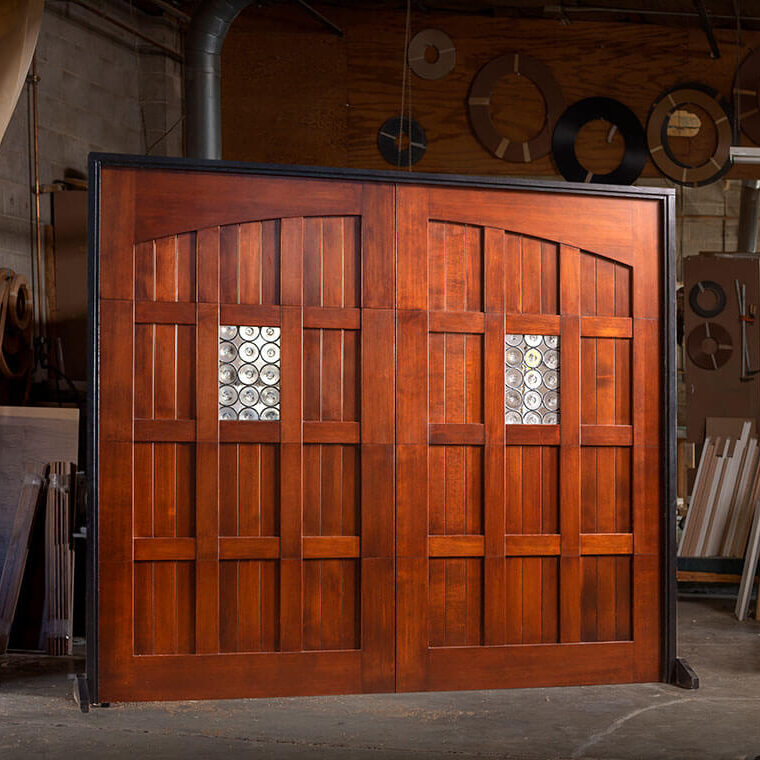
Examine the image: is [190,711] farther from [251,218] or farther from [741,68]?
[741,68]

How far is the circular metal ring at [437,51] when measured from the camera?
7.87m

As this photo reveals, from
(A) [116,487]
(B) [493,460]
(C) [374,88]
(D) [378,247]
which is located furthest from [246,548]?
A: (C) [374,88]

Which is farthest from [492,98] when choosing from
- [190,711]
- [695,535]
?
[190,711]

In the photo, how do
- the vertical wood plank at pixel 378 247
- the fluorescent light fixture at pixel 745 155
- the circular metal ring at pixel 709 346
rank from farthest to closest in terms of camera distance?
1. the circular metal ring at pixel 709 346
2. the fluorescent light fixture at pixel 745 155
3. the vertical wood plank at pixel 378 247

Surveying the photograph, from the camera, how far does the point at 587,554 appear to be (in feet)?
15.6

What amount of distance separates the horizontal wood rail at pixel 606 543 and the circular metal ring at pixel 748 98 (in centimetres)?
441

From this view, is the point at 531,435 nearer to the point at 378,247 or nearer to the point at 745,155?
the point at 378,247

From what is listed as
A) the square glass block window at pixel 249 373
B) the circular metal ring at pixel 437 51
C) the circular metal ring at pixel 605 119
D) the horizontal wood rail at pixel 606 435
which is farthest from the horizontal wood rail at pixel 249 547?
the circular metal ring at pixel 437 51

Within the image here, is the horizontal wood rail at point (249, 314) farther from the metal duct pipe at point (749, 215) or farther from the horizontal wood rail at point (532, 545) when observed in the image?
the metal duct pipe at point (749, 215)

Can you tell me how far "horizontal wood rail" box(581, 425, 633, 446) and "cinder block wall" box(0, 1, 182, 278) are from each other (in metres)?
3.86

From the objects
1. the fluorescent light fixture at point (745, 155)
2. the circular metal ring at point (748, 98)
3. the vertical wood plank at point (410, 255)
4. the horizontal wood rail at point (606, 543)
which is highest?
the circular metal ring at point (748, 98)

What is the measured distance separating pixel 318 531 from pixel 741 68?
17.8 feet

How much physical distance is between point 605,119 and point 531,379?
3843 mm

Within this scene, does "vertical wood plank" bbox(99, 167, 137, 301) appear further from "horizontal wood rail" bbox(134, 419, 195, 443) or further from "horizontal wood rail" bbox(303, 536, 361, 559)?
"horizontal wood rail" bbox(303, 536, 361, 559)
